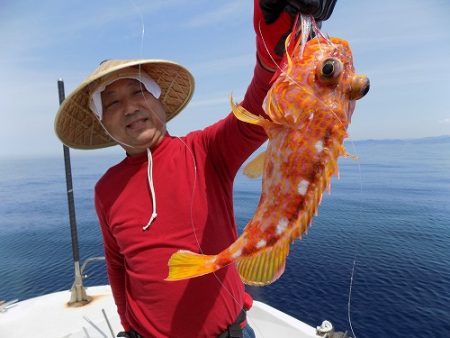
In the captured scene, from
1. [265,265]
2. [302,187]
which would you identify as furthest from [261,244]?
[302,187]

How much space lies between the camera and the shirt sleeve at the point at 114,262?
272 centimetres

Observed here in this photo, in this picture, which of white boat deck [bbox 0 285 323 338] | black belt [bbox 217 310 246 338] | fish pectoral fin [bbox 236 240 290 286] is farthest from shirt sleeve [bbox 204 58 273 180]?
white boat deck [bbox 0 285 323 338]

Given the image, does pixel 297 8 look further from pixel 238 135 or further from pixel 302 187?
pixel 302 187

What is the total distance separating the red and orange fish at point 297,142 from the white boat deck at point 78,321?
171 inches

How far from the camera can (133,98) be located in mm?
2354

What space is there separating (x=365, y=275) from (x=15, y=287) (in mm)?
19052

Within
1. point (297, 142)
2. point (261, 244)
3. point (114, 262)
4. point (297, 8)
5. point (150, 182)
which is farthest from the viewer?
point (114, 262)

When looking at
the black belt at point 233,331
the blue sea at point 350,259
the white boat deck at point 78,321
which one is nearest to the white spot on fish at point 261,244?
the black belt at point 233,331

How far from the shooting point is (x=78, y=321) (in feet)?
19.6

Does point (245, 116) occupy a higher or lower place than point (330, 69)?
lower

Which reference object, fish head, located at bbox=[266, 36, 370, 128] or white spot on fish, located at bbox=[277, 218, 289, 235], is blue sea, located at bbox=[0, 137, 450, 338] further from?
white spot on fish, located at bbox=[277, 218, 289, 235]

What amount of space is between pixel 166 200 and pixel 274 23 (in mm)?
A: 1462

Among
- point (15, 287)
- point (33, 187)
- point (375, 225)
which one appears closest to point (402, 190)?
point (375, 225)

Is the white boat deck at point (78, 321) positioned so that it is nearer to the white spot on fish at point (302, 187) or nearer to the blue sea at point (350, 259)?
the blue sea at point (350, 259)
